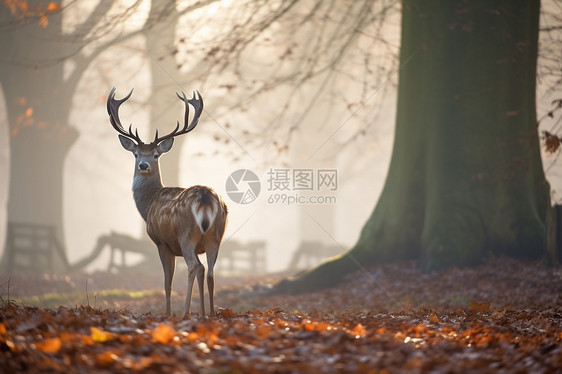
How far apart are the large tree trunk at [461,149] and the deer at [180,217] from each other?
4.72m

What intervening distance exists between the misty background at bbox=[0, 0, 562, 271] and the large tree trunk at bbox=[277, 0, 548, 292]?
64cm

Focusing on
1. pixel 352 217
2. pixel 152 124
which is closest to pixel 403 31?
pixel 152 124

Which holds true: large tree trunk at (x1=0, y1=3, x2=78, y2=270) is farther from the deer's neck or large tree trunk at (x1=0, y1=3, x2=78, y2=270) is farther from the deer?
the deer

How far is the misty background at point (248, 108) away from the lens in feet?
44.7

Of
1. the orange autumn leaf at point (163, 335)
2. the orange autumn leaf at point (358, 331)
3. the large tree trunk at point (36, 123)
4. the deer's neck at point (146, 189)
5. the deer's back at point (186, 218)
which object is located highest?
the large tree trunk at point (36, 123)

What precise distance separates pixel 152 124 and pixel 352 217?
89.2 feet

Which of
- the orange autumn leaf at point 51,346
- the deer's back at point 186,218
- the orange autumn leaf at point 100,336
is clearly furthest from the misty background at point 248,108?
the orange autumn leaf at point 51,346

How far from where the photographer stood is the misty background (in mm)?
13617

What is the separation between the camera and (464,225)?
35.9 ft

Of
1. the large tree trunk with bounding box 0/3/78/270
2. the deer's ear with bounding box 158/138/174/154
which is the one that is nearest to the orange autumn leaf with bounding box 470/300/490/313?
the deer's ear with bounding box 158/138/174/154

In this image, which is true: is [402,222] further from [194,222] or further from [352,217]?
[352,217]

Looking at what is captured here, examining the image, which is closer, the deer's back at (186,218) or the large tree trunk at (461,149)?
the deer's back at (186,218)
